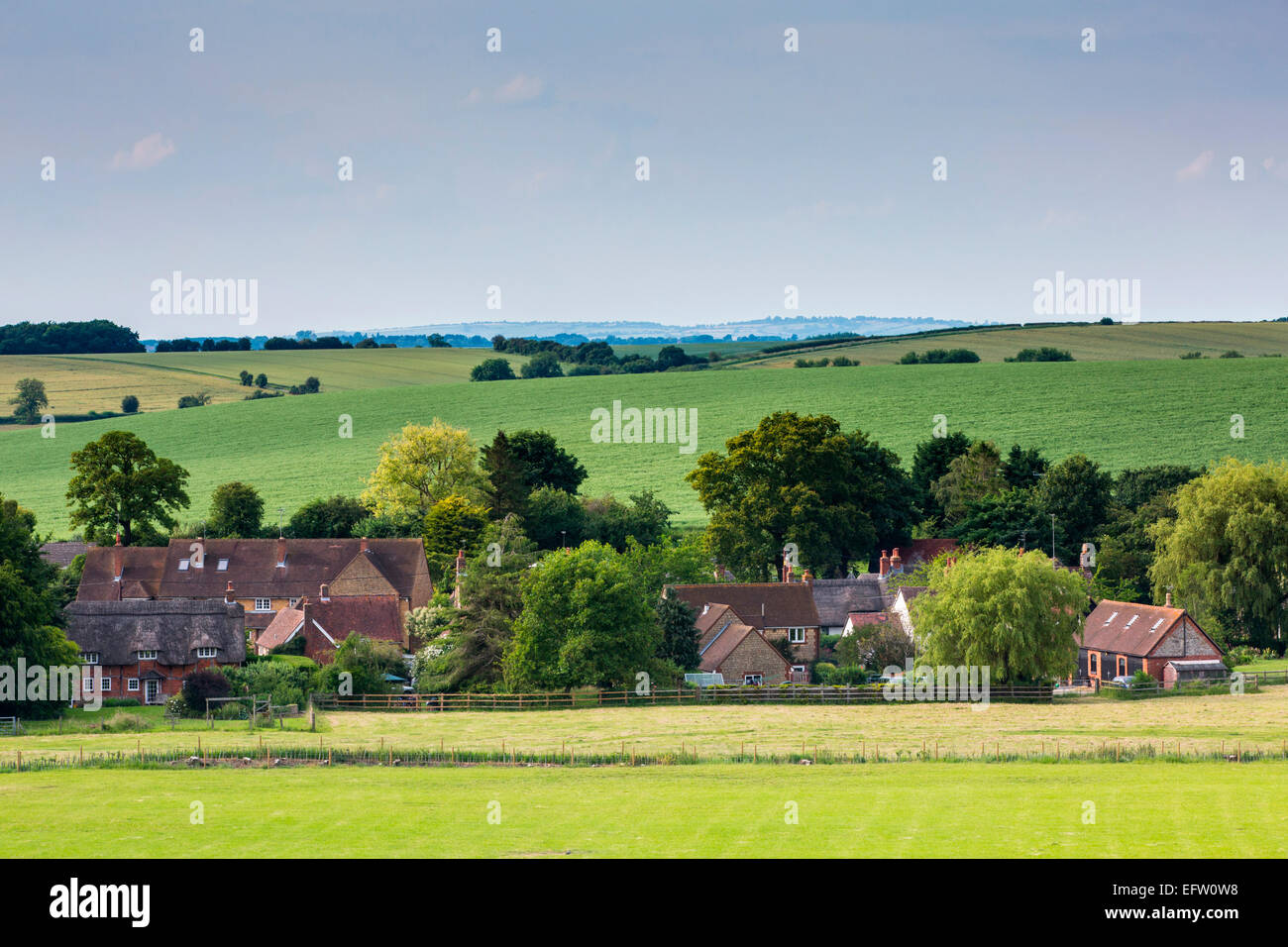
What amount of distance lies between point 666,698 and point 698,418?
79.6 m

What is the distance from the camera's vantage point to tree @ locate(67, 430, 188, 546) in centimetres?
8894

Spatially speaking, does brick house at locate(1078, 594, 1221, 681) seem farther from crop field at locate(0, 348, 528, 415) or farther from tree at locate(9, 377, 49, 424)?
tree at locate(9, 377, 49, 424)

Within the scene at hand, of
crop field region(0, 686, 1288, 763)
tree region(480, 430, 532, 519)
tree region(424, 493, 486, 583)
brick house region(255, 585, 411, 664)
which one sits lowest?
crop field region(0, 686, 1288, 763)

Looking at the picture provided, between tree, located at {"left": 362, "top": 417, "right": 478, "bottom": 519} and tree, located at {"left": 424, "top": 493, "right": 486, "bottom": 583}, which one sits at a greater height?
tree, located at {"left": 362, "top": 417, "right": 478, "bottom": 519}

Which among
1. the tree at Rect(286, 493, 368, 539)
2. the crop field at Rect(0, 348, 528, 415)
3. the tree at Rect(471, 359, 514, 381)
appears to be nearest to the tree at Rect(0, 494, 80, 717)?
the tree at Rect(286, 493, 368, 539)

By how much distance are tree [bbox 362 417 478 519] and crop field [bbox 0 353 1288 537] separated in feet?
20.6

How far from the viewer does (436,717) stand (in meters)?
56.9

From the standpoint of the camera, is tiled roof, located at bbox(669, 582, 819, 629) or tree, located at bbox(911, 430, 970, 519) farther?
tree, located at bbox(911, 430, 970, 519)

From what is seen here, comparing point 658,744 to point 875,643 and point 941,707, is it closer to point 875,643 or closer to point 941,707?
point 941,707

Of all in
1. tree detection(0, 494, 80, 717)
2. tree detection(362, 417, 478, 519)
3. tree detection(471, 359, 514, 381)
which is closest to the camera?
tree detection(0, 494, 80, 717)

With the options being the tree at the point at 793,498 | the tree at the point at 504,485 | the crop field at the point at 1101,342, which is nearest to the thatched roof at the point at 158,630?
the tree at the point at 504,485

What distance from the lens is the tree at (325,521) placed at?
326ft

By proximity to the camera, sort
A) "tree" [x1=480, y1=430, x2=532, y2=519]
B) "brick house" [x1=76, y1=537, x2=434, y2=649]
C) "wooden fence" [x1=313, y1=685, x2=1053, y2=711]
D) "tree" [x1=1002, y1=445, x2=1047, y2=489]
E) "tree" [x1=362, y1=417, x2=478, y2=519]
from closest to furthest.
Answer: "wooden fence" [x1=313, y1=685, x2=1053, y2=711], "brick house" [x1=76, y1=537, x2=434, y2=649], "tree" [x1=480, y1=430, x2=532, y2=519], "tree" [x1=1002, y1=445, x2=1047, y2=489], "tree" [x1=362, y1=417, x2=478, y2=519]
